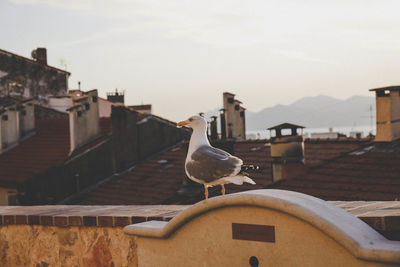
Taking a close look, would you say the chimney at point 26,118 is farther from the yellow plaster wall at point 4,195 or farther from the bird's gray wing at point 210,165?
the bird's gray wing at point 210,165

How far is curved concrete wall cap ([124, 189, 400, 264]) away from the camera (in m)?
2.43

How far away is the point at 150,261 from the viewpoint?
3574 mm

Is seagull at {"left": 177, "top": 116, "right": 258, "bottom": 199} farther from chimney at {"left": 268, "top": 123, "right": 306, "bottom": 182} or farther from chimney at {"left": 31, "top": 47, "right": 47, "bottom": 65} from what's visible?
chimney at {"left": 31, "top": 47, "right": 47, "bottom": 65}

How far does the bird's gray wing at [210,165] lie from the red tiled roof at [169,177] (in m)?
8.28

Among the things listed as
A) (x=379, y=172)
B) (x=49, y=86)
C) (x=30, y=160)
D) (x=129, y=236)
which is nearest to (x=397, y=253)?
(x=129, y=236)

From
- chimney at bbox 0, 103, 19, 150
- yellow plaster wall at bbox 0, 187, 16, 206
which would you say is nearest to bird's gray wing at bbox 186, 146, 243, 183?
yellow plaster wall at bbox 0, 187, 16, 206

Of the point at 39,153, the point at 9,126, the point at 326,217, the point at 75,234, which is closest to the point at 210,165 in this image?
the point at 75,234

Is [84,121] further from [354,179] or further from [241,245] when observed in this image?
[241,245]

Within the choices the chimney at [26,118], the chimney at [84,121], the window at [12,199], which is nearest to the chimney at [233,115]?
the chimney at [84,121]

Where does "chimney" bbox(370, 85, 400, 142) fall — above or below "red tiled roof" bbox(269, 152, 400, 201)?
above

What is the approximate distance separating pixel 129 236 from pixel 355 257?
1.98 m

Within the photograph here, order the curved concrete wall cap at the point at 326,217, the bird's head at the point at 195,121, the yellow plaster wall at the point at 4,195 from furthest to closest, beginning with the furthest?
the yellow plaster wall at the point at 4,195
the bird's head at the point at 195,121
the curved concrete wall cap at the point at 326,217

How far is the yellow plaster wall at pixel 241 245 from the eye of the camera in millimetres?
2648

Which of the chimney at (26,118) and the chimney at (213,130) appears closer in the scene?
the chimney at (213,130)
